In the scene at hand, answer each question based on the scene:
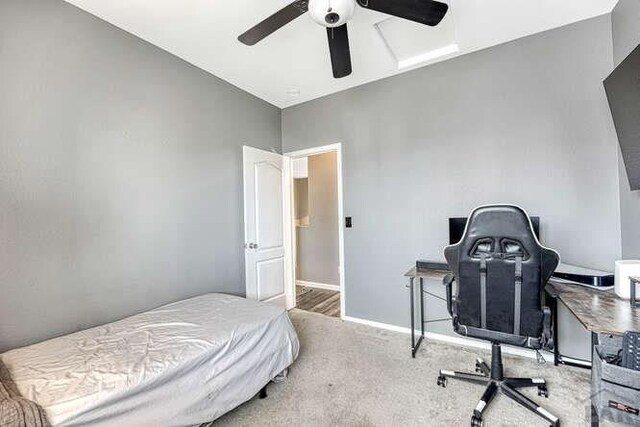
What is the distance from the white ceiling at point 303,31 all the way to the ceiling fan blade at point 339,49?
1.44 feet

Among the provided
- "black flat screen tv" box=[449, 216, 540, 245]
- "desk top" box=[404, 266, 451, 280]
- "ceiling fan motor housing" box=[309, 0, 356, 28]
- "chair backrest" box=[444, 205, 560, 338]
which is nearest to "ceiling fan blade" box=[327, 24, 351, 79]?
"ceiling fan motor housing" box=[309, 0, 356, 28]

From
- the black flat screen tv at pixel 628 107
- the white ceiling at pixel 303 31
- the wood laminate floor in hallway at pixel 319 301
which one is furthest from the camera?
the wood laminate floor in hallway at pixel 319 301

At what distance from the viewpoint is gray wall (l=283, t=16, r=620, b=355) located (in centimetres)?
206

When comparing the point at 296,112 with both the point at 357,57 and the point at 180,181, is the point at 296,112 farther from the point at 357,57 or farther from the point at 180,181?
the point at 180,181

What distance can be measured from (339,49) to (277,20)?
421mm

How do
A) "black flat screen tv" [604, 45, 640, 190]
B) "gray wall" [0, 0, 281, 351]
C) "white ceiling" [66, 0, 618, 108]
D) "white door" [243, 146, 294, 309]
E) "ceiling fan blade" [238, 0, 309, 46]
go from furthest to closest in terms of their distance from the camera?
"white door" [243, 146, 294, 309] < "white ceiling" [66, 0, 618, 108] < "gray wall" [0, 0, 281, 351] < "ceiling fan blade" [238, 0, 309, 46] < "black flat screen tv" [604, 45, 640, 190]

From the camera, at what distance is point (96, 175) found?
1.90 meters

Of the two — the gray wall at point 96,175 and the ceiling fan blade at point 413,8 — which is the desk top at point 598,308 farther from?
the gray wall at point 96,175

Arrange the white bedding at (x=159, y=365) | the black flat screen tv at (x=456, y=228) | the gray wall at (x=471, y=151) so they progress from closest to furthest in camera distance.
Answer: the white bedding at (x=159, y=365) < the gray wall at (x=471, y=151) < the black flat screen tv at (x=456, y=228)

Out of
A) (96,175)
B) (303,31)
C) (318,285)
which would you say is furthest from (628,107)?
(318,285)

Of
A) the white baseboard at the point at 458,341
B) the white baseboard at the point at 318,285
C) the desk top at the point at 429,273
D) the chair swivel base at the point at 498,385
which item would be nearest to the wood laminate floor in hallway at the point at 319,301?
the white baseboard at the point at 318,285

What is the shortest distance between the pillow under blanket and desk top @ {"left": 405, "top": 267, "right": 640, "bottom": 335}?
2.18 meters

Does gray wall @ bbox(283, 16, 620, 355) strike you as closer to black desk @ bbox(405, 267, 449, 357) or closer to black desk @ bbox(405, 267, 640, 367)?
black desk @ bbox(405, 267, 449, 357)

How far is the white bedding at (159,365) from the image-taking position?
3.67ft
